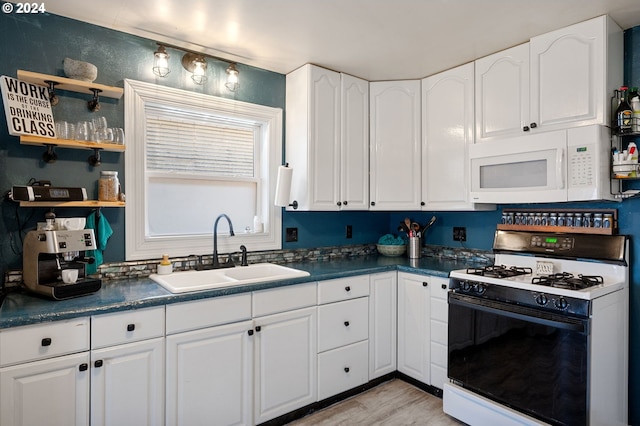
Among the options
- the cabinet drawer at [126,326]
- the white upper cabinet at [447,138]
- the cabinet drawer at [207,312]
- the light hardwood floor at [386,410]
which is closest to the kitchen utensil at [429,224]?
the white upper cabinet at [447,138]

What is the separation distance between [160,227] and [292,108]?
1319 mm

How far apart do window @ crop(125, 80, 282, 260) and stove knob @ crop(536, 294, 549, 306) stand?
5.86 feet

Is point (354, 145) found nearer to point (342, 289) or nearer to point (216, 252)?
point (342, 289)

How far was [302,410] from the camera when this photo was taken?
2.35 metres

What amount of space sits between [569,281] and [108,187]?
2556 mm

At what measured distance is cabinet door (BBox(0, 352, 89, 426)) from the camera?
1.46 metres

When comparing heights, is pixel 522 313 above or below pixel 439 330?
above

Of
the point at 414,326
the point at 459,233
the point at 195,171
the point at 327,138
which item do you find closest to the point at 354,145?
the point at 327,138

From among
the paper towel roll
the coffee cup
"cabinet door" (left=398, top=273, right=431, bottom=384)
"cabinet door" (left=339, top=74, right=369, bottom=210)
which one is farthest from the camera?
"cabinet door" (left=339, top=74, right=369, bottom=210)

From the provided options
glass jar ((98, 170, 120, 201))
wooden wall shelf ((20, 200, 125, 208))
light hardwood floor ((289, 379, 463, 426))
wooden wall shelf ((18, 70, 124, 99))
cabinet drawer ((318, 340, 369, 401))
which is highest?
wooden wall shelf ((18, 70, 124, 99))

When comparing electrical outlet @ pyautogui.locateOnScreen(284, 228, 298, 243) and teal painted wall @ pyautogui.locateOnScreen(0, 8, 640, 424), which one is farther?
electrical outlet @ pyautogui.locateOnScreen(284, 228, 298, 243)

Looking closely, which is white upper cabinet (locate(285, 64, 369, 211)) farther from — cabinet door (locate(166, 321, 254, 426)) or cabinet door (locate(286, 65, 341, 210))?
cabinet door (locate(166, 321, 254, 426))
